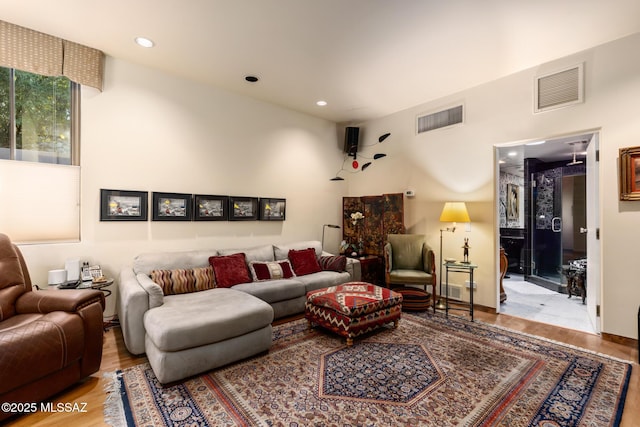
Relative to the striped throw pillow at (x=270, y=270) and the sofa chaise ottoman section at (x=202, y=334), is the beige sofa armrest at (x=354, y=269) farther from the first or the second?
the sofa chaise ottoman section at (x=202, y=334)

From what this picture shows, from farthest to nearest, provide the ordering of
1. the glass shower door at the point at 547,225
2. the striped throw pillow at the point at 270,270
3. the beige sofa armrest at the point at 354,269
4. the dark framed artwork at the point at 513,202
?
1. the dark framed artwork at the point at 513,202
2. the glass shower door at the point at 547,225
3. the beige sofa armrest at the point at 354,269
4. the striped throw pillow at the point at 270,270

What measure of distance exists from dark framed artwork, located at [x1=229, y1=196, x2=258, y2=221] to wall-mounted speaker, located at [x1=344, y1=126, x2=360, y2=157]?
2.12 meters

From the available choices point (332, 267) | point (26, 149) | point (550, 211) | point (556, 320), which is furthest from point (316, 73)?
point (550, 211)

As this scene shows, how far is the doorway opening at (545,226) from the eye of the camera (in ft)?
15.1

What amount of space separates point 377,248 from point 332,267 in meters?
1.11

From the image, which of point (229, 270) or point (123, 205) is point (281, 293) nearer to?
point (229, 270)

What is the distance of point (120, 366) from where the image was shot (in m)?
2.45

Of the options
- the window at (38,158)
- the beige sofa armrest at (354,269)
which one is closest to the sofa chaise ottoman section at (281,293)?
the beige sofa armrest at (354,269)

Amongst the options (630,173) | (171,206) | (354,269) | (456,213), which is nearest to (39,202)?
(171,206)

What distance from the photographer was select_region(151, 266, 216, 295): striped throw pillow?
10.2 feet

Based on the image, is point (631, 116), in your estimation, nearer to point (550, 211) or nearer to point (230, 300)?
point (550, 211)

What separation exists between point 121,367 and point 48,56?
3.12 m

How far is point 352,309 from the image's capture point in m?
2.84

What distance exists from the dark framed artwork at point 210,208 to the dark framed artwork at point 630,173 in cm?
463
